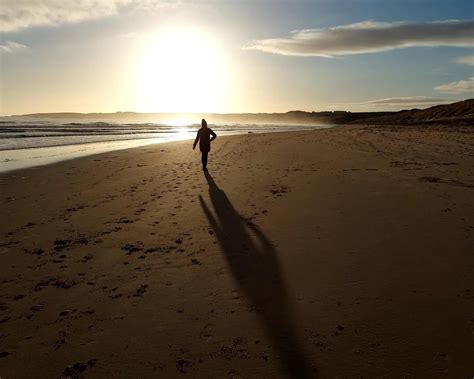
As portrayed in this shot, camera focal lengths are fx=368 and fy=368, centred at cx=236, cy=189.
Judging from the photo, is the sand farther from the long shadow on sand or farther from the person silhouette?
the person silhouette

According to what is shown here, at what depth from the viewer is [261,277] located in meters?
4.72

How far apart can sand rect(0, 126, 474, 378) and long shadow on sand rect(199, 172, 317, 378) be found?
20mm

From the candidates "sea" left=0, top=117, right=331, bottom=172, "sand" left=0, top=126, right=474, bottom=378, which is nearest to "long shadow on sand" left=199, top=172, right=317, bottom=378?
"sand" left=0, top=126, right=474, bottom=378

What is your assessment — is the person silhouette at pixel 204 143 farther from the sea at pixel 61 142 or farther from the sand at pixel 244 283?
the sea at pixel 61 142

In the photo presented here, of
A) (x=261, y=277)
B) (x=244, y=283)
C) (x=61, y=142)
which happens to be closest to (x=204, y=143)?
(x=261, y=277)

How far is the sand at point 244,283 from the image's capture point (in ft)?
10.4

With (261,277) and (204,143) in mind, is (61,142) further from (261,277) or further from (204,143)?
(261,277)

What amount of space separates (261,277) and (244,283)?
0.90ft

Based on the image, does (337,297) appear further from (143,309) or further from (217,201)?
(217,201)

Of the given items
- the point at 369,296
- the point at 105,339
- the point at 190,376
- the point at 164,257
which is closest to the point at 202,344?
the point at 190,376

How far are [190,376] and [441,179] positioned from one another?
30.2 feet

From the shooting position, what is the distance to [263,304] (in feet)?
13.2

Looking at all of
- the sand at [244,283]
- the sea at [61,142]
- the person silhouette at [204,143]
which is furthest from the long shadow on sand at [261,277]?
the sea at [61,142]

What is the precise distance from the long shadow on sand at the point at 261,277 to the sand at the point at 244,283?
20 millimetres
